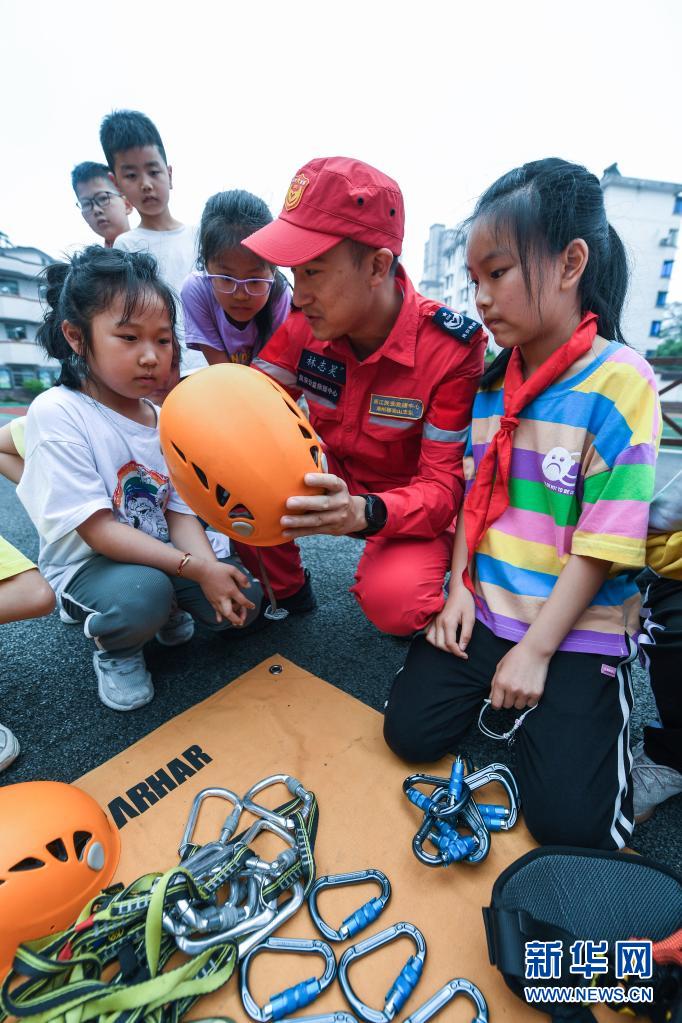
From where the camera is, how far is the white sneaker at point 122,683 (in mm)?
1551

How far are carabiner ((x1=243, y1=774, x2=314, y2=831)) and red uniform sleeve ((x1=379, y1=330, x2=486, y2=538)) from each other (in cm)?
71

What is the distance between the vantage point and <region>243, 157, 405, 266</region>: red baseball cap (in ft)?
4.30

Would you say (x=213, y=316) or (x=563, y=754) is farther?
(x=213, y=316)

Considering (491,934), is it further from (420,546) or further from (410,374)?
(410,374)

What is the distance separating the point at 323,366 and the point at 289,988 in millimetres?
1590

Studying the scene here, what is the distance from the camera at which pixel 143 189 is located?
2.53m

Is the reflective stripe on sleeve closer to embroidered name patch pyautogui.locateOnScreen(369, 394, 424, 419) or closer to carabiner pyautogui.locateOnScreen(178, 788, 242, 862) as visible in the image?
embroidered name patch pyautogui.locateOnScreen(369, 394, 424, 419)

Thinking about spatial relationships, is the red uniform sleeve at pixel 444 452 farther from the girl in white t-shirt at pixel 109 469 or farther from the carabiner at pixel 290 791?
the carabiner at pixel 290 791

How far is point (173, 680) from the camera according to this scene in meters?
1.69

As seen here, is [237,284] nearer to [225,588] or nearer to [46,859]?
[225,588]

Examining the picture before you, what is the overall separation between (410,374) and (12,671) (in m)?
1.69

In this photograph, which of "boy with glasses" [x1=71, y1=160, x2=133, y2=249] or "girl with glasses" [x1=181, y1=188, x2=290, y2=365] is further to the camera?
"boy with glasses" [x1=71, y1=160, x2=133, y2=249]

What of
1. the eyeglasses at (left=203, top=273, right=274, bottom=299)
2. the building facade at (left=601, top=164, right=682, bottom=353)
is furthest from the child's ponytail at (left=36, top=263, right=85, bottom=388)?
the building facade at (left=601, top=164, right=682, bottom=353)

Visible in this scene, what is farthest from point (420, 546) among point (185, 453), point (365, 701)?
point (185, 453)
